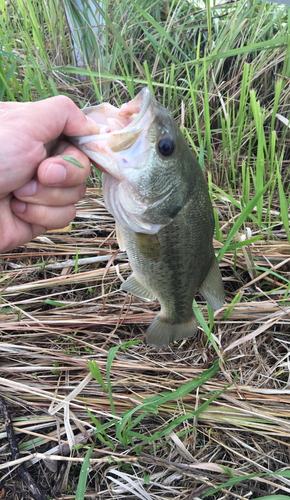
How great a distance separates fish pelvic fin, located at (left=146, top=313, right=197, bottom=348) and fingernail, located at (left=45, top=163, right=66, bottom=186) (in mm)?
723

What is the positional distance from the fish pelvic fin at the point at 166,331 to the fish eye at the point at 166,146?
2.33 feet

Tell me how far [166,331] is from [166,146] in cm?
78

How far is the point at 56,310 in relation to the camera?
2020 mm

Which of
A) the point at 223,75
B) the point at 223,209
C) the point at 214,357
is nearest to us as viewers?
the point at 214,357

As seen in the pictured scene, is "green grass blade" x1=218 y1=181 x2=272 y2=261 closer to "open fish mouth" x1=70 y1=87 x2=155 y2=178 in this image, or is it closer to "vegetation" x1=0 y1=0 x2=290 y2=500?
"vegetation" x1=0 y1=0 x2=290 y2=500

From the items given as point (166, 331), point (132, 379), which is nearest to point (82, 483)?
point (132, 379)

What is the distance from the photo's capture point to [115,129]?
1.14 metres

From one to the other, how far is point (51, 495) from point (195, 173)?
1.57m

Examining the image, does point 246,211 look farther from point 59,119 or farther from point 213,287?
point 59,119

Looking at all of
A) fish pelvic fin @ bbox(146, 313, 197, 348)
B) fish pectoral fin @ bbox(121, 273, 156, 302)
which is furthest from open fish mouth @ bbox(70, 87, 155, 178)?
fish pelvic fin @ bbox(146, 313, 197, 348)

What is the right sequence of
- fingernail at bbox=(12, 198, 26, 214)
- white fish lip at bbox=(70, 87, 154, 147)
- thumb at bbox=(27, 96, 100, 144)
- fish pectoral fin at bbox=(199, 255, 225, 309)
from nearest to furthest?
white fish lip at bbox=(70, 87, 154, 147) → thumb at bbox=(27, 96, 100, 144) → fish pectoral fin at bbox=(199, 255, 225, 309) → fingernail at bbox=(12, 198, 26, 214)

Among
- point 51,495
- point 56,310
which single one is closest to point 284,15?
point 56,310

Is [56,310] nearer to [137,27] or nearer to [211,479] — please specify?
[211,479]

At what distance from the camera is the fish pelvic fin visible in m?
1.37
